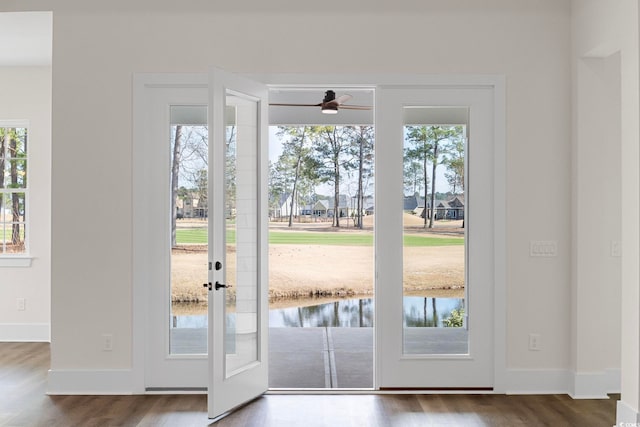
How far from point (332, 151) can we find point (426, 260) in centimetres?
561

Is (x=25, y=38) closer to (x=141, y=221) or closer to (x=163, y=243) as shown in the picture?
(x=141, y=221)

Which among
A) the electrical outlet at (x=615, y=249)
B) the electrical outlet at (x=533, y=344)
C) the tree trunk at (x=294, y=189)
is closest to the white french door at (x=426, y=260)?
the electrical outlet at (x=533, y=344)

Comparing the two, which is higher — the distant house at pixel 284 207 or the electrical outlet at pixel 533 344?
the distant house at pixel 284 207

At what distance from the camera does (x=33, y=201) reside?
20.6 ft

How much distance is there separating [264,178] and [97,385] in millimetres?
2003

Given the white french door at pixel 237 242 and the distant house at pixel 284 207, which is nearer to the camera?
the white french door at pixel 237 242

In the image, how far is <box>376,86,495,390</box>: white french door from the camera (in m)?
4.52

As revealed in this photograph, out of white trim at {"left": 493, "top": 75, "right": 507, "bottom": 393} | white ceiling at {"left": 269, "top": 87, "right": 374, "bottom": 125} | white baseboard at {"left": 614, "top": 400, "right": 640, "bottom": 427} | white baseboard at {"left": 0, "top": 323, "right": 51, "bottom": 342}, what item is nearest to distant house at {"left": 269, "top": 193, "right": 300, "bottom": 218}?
white ceiling at {"left": 269, "top": 87, "right": 374, "bottom": 125}

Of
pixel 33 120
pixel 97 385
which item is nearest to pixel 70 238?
pixel 97 385

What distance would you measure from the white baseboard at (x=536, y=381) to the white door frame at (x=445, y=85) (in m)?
0.06

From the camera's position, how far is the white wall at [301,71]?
4.47m

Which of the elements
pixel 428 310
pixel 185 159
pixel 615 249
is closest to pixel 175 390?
pixel 185 159

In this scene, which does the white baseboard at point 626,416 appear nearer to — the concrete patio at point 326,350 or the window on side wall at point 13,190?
the concrete patio at point 326,350

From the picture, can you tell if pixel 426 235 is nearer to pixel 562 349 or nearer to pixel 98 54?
pixel 562 349
